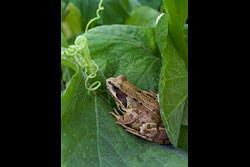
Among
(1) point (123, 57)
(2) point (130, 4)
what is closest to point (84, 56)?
(1) point (123, 57)

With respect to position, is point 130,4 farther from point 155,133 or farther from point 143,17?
point 155,133

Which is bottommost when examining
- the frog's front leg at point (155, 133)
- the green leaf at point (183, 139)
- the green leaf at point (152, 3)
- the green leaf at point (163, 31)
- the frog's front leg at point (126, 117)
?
the green leaf at point (183, 139)

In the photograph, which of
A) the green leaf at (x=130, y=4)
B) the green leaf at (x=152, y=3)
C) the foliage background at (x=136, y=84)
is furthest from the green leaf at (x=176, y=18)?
the green leaf at (x=152, y=3)

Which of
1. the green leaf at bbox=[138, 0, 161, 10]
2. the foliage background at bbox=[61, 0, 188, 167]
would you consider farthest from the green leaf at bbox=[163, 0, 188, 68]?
the green leaf at bbox=[138, 0, 161, 10]

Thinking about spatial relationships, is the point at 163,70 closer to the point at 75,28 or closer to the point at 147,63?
the point at 147,63

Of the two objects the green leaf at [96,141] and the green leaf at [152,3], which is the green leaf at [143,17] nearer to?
the green leaf at [152,3]

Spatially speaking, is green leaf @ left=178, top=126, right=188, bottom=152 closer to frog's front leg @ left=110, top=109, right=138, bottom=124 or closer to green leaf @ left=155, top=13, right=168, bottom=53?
frog's front leg @ left=110, top=109, right=138, bottom=124
